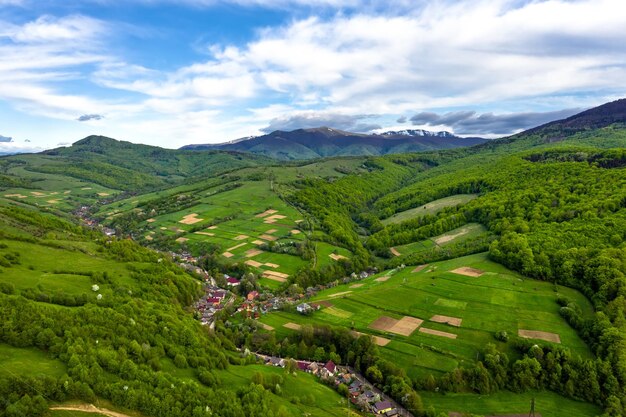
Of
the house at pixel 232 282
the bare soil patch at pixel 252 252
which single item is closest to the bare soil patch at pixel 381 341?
the house at pixel 232 282

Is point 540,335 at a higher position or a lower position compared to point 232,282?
lower

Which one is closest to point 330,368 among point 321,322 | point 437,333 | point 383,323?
point 321,322

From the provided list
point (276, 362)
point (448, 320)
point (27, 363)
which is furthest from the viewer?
point (448, 320)

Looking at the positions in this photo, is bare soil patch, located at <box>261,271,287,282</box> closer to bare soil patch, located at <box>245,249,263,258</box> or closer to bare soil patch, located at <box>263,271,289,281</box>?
bare soil patch, located at <box>263,271,289,281</box>

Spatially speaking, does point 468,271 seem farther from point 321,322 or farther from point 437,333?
point 321,322

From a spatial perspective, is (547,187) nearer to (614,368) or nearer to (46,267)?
(614,368)

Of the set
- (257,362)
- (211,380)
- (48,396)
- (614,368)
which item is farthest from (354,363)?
(48,396)

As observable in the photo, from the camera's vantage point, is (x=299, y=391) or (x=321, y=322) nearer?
(x=299, y=391)

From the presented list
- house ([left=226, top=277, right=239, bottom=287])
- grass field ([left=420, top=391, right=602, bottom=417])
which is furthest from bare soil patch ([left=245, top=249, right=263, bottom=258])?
grass field ([left=420, top=391, right=602, bottom=417])
